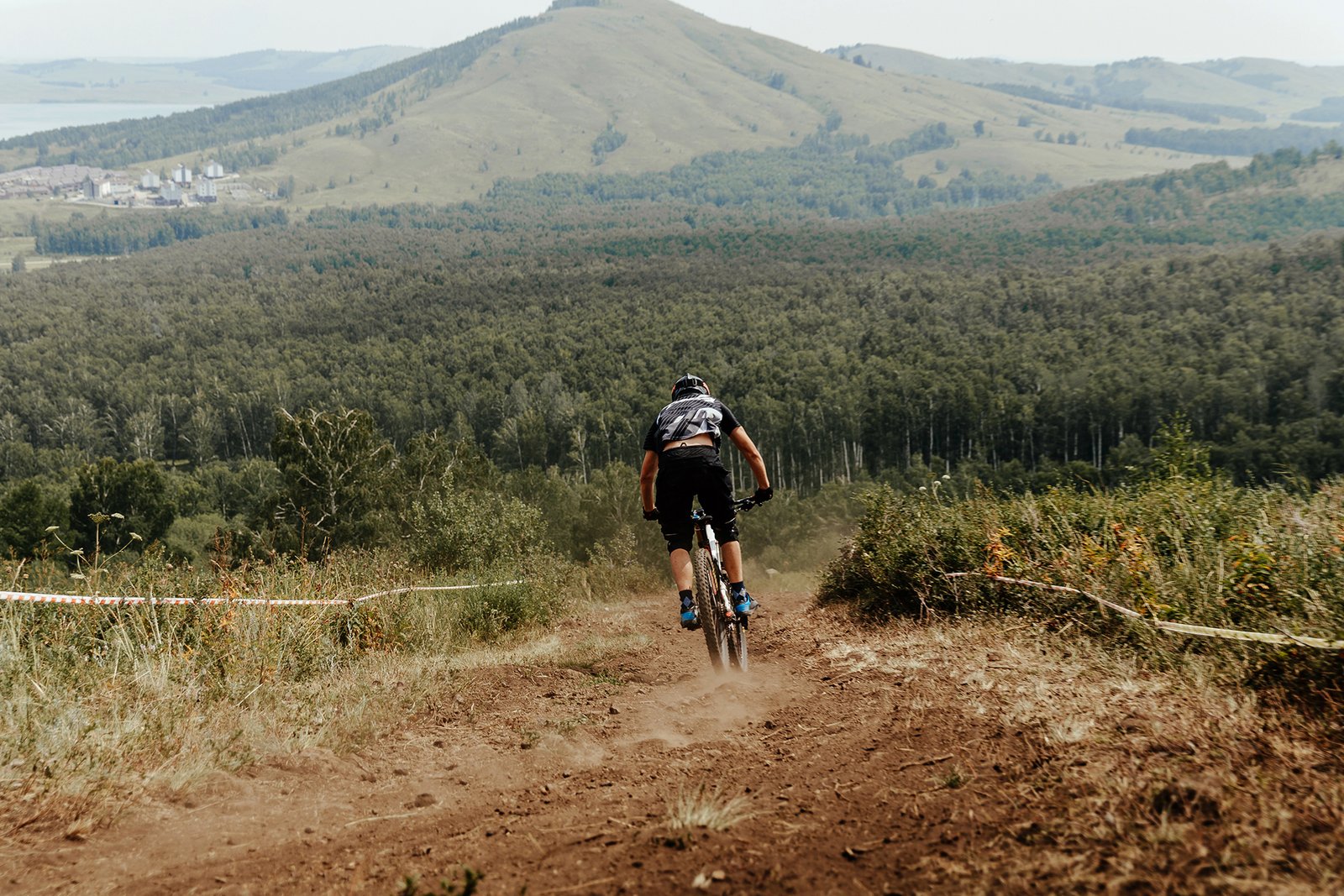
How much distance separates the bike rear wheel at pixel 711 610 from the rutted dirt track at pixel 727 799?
66 centimetres

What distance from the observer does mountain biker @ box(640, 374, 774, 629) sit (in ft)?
22.9

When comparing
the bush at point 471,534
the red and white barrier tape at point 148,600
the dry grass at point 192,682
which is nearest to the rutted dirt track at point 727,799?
the dry grass at point 192,682

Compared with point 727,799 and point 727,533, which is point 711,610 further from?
→ point 727,799

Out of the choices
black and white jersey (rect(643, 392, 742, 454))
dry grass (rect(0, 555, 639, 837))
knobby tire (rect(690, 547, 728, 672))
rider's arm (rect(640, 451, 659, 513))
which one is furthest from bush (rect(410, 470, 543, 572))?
black and white jersey (rect(643, 392, 742, 454))

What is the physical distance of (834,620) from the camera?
29.9 ft

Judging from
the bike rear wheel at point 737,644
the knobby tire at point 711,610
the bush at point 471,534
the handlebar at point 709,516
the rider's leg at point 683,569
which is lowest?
the bush at point 471,534

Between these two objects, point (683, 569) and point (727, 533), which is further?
point (727, 533)

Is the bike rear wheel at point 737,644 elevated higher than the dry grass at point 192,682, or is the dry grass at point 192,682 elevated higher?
the dry grass at point 192,682

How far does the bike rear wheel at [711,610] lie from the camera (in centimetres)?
702

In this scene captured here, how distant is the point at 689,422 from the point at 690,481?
0.50 meters

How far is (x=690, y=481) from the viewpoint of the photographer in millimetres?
6984

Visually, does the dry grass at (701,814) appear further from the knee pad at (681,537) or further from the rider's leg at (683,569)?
the knee pad at (681,537)

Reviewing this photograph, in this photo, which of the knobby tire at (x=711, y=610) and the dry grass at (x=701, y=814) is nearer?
the dry grass at (x=701, y=814)

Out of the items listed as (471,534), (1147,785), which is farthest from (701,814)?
(471,534)
